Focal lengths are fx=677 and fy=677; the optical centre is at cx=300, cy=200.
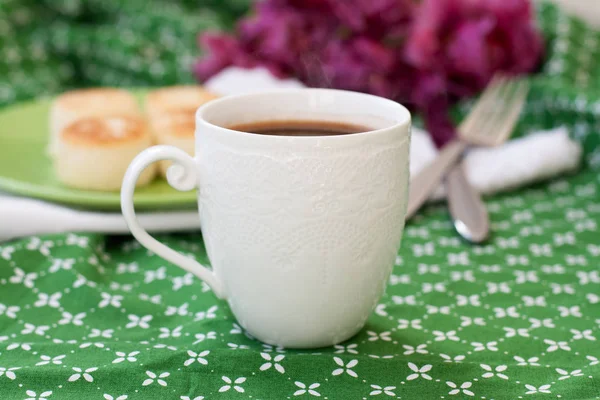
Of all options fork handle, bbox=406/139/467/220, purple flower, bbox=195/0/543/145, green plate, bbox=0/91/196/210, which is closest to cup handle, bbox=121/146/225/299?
green plate, bbox=0/91/196/210

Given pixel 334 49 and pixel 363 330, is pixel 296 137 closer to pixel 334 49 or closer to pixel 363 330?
pixel 363 330

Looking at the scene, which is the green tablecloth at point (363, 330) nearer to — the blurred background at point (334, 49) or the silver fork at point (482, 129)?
the silver fork at point (482, 129)

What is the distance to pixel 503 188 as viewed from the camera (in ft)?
3.12

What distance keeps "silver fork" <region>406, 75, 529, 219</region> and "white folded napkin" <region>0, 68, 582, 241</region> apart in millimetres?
40

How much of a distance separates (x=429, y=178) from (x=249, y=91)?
30cm

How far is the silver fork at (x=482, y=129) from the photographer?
849 mm

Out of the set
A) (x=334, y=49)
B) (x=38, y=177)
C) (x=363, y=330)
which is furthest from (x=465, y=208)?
(x=38, y=177)

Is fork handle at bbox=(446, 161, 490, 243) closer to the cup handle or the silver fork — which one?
the silver fork

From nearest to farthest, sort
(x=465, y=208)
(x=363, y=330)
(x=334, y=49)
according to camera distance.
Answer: (x=363, y=330) → (x=465, y=208) → (x=334, y=49)

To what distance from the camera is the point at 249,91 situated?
99cm

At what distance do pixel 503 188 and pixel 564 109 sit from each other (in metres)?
0.21

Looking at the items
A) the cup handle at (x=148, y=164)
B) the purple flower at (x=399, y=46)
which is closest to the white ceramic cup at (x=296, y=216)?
the cup handle at (x=148, y=164)

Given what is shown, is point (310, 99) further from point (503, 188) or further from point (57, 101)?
point (57, 101)

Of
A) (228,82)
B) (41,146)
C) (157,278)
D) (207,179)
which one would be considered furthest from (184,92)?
(207,179)
